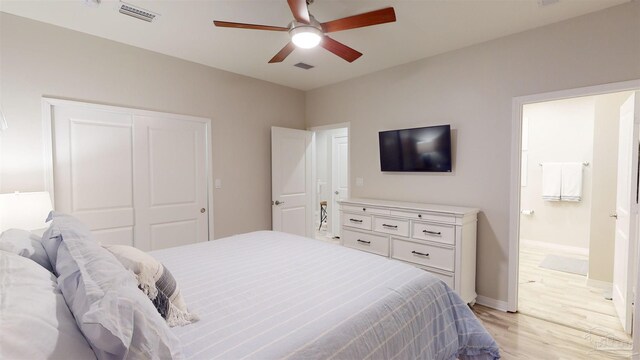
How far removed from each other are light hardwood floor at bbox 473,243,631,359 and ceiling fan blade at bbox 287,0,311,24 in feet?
9.30

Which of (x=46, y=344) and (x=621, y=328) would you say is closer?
(x=46, y=344)

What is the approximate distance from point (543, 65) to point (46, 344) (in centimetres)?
362

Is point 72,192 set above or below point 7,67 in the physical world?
below

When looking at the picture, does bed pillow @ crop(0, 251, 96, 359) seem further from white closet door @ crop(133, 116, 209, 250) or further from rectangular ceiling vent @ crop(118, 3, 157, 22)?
white closet door @ crop(133, 116, 209, 250)

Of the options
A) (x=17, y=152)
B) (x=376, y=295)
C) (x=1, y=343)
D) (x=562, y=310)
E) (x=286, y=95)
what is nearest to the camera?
(x=1, y=343)

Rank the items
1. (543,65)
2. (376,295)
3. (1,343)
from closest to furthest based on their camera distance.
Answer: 1. (1,343)
2. (376,295)
3. (543,65)

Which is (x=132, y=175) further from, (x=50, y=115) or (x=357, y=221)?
(x=357, y=221)

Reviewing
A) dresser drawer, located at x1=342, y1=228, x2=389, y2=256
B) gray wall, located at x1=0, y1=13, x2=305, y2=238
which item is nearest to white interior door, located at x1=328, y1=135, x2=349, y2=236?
gray wall, located at x1=0, y1=13, x2=305, y2=238

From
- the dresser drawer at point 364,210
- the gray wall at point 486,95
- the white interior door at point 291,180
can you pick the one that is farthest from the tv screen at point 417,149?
the white interior door at point 291,180

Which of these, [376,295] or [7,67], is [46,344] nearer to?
[376,295]

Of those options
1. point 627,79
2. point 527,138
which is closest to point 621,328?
point 627,79

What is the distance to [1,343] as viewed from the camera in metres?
0.61

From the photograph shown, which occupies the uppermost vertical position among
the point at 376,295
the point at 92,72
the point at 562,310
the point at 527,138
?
the point at 92,72

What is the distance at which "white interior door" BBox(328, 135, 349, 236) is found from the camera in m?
5.63
